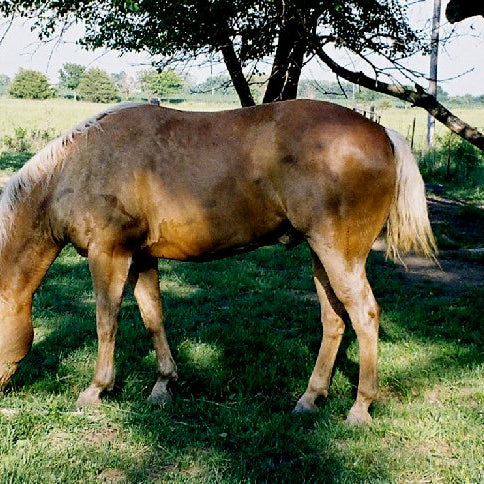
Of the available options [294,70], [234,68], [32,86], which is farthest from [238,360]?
[32,86]

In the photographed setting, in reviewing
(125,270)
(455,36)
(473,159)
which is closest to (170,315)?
(125,270)

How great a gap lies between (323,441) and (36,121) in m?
36.9

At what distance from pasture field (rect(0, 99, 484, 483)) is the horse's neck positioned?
71cm

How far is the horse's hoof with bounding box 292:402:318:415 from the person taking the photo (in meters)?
3.94

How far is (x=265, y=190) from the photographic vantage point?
3918 mm

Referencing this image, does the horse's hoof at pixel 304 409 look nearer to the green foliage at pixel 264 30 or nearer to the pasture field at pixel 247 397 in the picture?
the pasture field at pixel 247 397

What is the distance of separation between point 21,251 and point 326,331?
86.2 inches

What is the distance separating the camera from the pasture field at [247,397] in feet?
10.5

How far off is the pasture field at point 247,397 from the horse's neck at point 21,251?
0.71m

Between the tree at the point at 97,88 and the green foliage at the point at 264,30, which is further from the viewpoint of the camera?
the tree at the point at 97,88

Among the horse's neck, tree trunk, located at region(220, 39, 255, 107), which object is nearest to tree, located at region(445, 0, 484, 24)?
tree trunk, located at region(220, 39, 255, 107)

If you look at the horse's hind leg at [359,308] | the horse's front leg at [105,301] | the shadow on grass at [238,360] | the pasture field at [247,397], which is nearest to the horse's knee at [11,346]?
the pasture field at [247,397]

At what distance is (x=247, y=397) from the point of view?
13.7 feet

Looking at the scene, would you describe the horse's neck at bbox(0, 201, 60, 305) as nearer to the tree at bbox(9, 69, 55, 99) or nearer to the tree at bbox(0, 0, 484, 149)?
the tree at bbox(0, 0, 484, 149)
